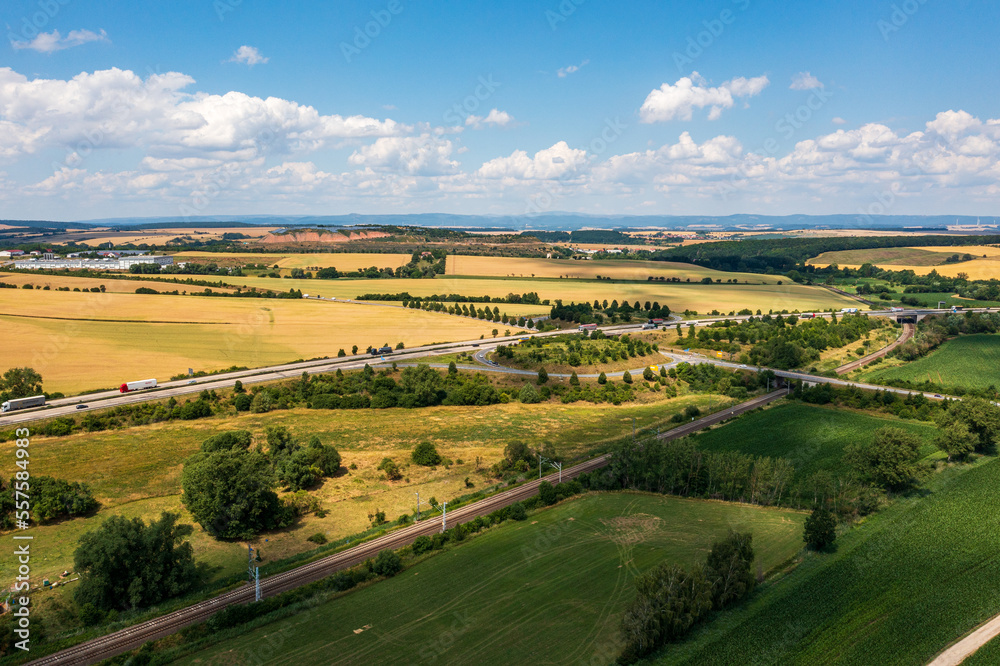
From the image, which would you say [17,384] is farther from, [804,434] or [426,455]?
[804,434]

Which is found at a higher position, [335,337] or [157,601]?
[335,337]

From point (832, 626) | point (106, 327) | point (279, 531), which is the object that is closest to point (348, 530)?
point (279, 531)

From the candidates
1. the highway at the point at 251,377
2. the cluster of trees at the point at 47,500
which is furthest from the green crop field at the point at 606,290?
the cluster of trees at the point at 47,500

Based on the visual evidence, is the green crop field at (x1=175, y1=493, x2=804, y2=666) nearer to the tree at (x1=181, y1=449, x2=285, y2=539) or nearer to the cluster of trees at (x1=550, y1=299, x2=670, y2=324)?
the tree at (x1=181, y1=449, x2=285, y2=539)

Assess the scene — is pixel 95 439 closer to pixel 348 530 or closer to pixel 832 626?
pixel 348 530

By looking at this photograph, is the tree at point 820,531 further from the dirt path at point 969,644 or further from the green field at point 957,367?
the green field at point 957,367

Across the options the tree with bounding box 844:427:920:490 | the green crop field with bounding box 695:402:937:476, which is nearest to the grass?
the green crop field with bounding box 695:402:937:476
